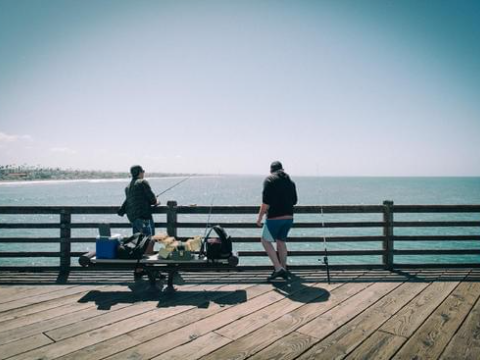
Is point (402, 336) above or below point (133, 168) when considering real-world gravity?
below

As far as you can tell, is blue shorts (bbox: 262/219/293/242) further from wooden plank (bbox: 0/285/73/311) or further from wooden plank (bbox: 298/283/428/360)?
wooden plank (bbox: 0/285/73/311)

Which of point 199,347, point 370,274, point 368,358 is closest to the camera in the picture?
point 368,358

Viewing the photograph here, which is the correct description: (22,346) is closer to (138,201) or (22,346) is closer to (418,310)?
(138,201)

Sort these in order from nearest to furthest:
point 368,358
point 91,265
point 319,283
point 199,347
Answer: point 368,358
point 199,347
point 91,265
point 319,283

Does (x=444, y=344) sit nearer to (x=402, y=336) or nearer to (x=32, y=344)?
(x=402, y=336)

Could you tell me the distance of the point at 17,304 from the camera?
14.1 ft

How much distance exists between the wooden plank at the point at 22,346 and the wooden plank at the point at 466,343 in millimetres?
4314

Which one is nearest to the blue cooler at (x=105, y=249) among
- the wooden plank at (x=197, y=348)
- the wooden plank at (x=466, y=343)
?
the wooden plank at (x=197, y=348)

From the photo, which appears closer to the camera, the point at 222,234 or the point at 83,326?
the point at 83,326

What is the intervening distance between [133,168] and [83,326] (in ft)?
10.1

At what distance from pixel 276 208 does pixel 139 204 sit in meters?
2.76

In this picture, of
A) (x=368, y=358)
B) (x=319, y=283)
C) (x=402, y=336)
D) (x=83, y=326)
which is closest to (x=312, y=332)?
(x=368, y=358)

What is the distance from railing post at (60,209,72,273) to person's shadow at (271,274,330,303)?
4.36 metres

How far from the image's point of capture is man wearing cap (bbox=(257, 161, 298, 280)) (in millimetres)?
5215
